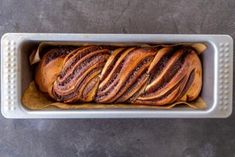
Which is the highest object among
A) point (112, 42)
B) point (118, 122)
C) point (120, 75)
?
point (112, 42)

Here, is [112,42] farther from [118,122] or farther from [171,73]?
[118,122]

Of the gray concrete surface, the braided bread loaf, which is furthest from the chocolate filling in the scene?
the gray concrete surface

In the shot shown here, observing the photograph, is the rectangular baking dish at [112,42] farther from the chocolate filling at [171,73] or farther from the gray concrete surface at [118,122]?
the gray concrete surface at [118,122]

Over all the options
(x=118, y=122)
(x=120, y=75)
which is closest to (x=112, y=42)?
(x=120, y=75)

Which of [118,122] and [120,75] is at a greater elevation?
[120,75]

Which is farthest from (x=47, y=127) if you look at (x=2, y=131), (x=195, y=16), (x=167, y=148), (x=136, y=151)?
(x=195, y=16)

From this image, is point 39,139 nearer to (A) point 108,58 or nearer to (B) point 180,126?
(A) point 108,58
